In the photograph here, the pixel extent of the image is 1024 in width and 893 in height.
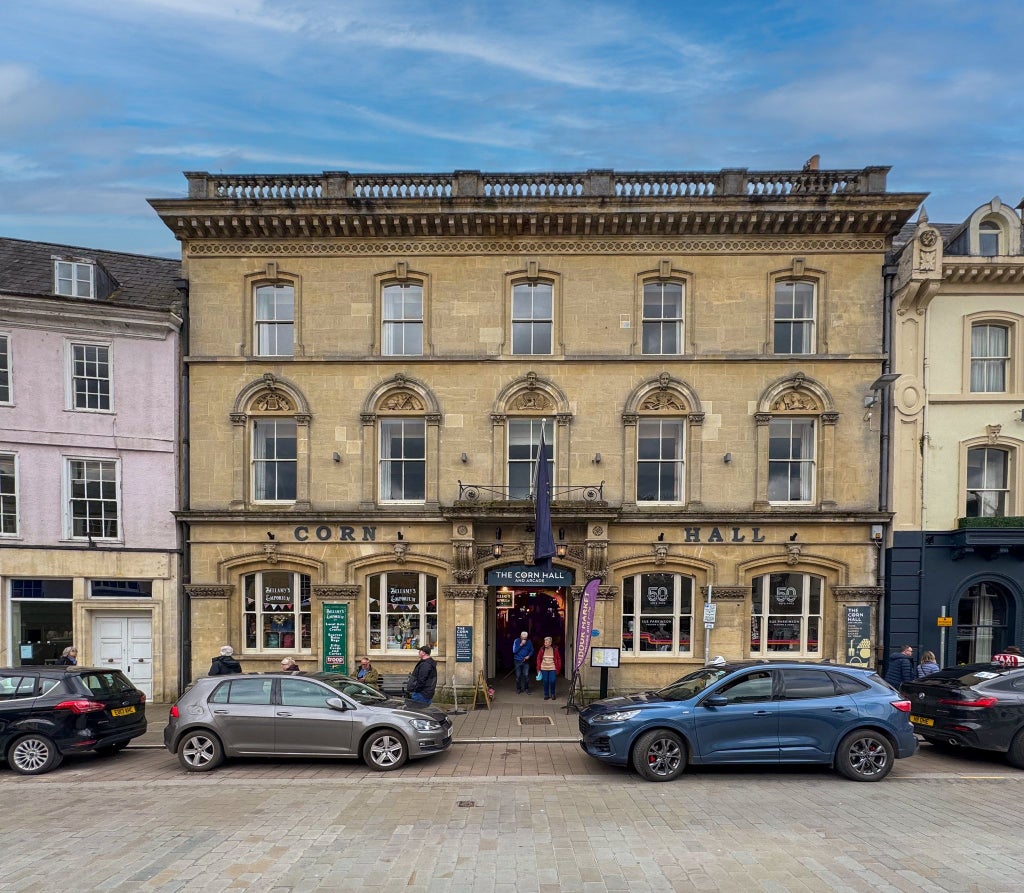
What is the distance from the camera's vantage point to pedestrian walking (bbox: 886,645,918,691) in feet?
44.3

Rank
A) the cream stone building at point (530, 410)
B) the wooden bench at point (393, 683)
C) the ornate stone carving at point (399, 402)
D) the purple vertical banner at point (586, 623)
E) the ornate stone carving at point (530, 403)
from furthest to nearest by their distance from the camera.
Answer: the ornate stone carving at point (399, 402), the ornate stone carving at point (530, 403), the cream stone building at point (530, 410), the wooden bench at point (393, 683), the purple vertical banner at point (586, 623)

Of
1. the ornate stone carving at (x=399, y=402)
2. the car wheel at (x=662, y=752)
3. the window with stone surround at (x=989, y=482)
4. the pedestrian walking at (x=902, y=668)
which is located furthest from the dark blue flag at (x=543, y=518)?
the window with stone surround at (x=989, y=482)

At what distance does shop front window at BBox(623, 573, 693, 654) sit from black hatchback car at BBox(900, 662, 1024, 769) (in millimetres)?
5211

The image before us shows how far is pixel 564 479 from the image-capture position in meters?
15.2

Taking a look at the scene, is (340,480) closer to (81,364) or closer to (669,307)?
(81,364)

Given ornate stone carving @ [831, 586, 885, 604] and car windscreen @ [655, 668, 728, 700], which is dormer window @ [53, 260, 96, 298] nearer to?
car windscreen @ [655, 668, 728, 700]

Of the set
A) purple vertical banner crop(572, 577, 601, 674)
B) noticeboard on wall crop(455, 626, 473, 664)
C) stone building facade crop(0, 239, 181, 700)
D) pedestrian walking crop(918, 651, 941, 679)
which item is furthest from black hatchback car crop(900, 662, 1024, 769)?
stone building facade crop(0, 239, 181, 700)

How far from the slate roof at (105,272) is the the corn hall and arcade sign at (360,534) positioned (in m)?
6.42

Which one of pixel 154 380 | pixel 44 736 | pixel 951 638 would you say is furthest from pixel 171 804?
pixel 951 638

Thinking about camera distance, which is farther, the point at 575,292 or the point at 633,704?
the point at 575,292

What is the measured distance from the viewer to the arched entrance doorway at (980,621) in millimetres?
15250

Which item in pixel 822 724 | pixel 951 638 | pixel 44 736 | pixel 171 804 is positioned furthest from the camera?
pixel 951 638

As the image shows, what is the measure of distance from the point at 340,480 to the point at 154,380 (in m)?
5.15

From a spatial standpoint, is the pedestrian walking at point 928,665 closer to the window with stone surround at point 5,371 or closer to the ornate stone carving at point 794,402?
the ornate stone carving at point 794,402
